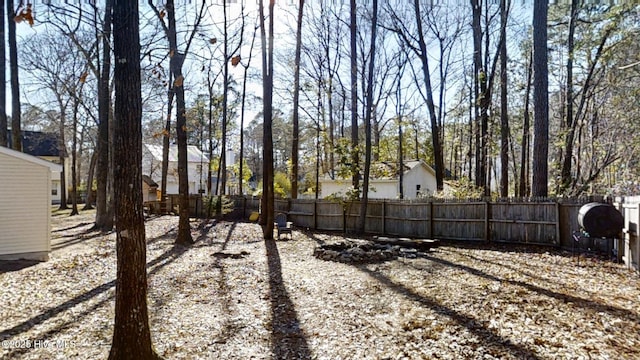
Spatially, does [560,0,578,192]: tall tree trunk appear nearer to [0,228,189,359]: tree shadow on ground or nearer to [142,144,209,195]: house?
[0,228,189,359]: tree shadow on ground

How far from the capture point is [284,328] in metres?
4.59

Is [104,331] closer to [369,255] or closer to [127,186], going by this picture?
[127,186]

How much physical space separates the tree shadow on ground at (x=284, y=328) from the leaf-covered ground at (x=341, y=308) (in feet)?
0.07

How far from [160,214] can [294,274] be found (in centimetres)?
1647

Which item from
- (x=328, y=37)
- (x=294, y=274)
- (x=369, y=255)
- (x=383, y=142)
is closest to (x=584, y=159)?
(x=383, y=142)

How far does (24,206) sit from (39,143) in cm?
2798

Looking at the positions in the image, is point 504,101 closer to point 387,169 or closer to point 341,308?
point 387,169

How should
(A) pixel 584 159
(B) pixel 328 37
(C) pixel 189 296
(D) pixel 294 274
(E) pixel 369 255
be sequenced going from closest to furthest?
(C) pixel 189 296, (D) pixel 294 274, (E) pixel 369 255, (A) pixel 584 159, (B) pixel 328 37

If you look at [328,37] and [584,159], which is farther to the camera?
[328,37]

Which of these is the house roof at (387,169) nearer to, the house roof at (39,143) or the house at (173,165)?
the house at (173,165)

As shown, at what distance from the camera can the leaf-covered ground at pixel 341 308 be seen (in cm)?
392

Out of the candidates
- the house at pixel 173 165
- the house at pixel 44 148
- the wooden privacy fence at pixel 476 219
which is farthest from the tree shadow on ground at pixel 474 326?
the house at pixel 173 165

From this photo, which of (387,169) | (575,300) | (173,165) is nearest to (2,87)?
(575,300)

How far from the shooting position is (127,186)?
10.6 ft
